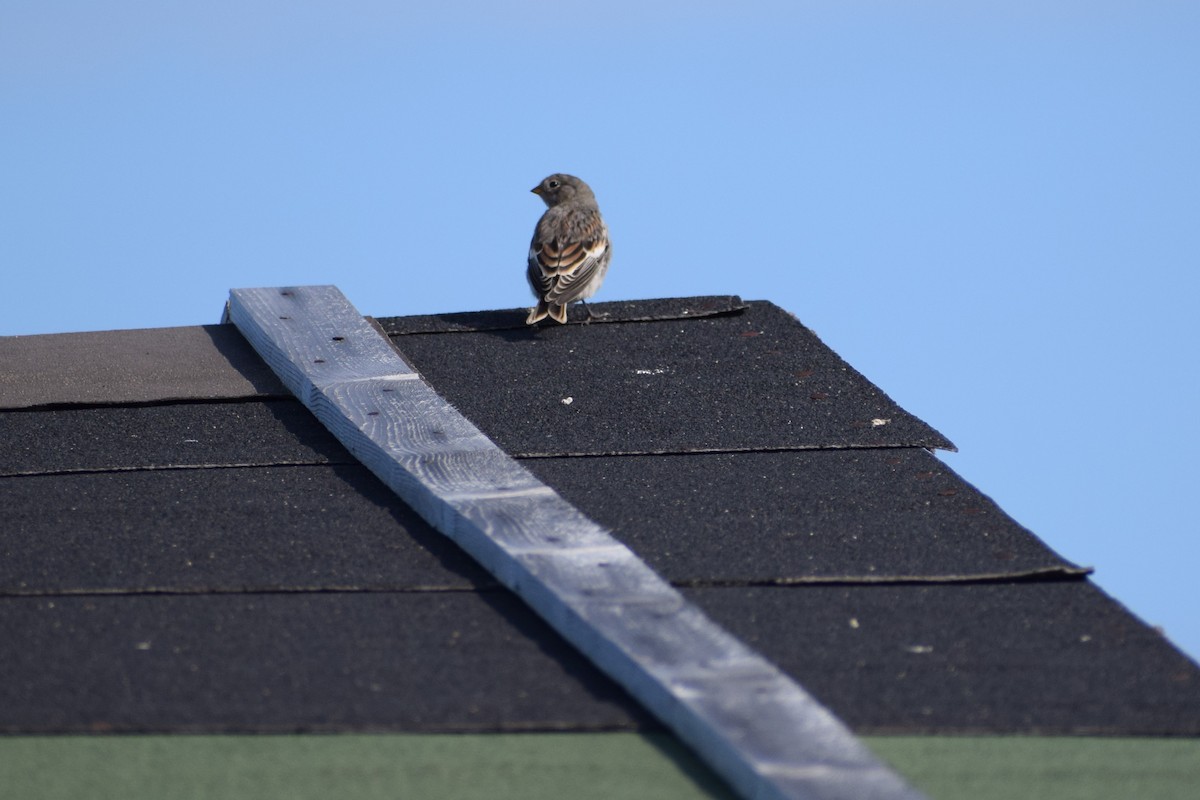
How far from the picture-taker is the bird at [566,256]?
6.47 metres

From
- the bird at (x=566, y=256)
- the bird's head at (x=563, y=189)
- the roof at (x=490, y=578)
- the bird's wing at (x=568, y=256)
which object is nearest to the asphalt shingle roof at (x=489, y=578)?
the roof at (x=490, y=578)

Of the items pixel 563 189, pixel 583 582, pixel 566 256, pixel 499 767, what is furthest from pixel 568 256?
pixel 499 767

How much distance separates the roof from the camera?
2707 millimetres

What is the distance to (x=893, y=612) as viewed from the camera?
123 inches

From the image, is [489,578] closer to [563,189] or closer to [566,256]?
[566,256]

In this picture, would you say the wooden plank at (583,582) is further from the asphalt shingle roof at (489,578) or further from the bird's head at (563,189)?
the bird's head at (563,189)

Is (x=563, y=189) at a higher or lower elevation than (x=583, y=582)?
higher

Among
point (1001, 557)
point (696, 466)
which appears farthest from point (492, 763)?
point (696, 466)

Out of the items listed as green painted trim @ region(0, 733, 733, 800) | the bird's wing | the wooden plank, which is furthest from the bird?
green painted trim @ region(0, 733, 733, 800)

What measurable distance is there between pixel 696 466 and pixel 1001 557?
109 centimetres

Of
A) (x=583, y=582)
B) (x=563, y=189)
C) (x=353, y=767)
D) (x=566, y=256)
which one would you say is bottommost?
(x=353, y=767)

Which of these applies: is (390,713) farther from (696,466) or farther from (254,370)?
(254,370)

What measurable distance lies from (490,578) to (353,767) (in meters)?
0.92

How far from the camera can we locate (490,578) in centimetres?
332
